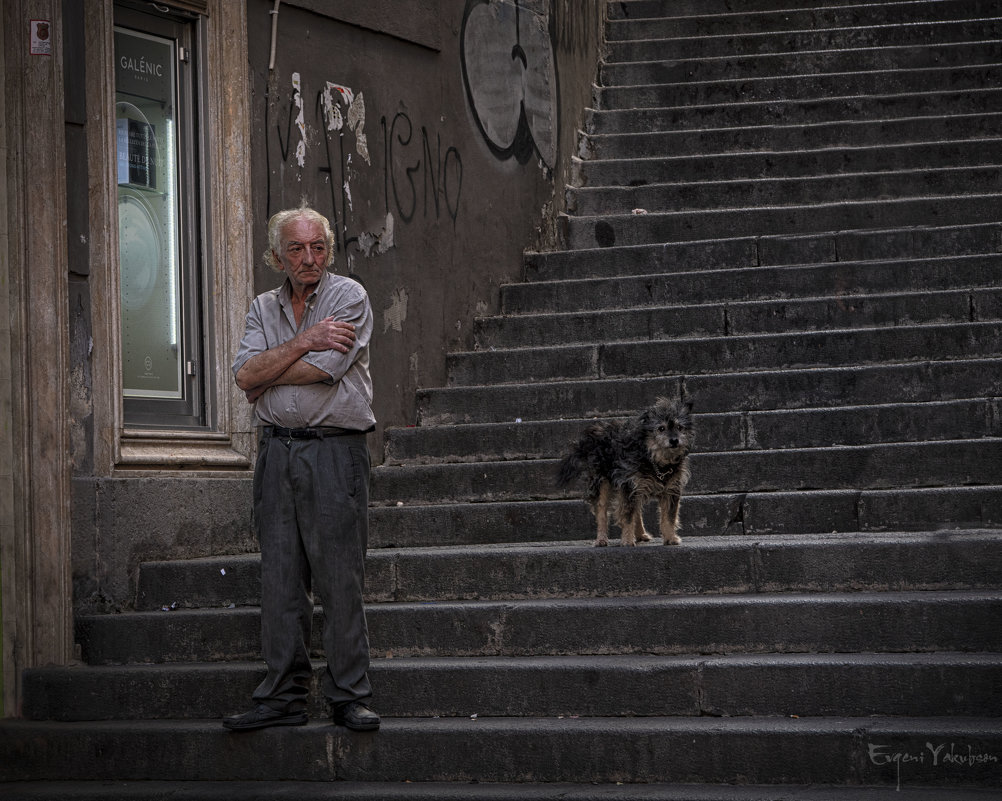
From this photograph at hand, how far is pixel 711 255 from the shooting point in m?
10.4

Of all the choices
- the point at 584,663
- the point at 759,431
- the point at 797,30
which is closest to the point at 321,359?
the point at 584,663

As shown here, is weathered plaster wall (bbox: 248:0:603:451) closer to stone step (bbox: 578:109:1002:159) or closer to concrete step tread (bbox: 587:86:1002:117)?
stone step (bbox: 578:109:1002:159)

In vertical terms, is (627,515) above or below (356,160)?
below

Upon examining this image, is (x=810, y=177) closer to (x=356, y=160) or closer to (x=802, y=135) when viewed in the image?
(x=802, y=135)

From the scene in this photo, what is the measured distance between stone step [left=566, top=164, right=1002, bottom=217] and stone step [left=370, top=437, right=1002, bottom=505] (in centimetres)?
362

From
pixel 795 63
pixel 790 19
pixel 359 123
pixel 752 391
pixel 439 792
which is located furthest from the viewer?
pixel 790 19

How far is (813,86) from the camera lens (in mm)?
12641

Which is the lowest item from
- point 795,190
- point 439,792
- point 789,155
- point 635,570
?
point 439,792

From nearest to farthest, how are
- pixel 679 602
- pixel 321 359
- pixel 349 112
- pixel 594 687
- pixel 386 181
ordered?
pixel 321 359 → pixel 594 687 → pixel 679 602 → pixel 349 112 → pixel 386 181

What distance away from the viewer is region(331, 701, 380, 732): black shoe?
5895 mm

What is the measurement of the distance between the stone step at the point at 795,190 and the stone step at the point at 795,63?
1.97 m

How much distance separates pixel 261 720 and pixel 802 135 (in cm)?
789

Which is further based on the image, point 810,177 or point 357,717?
point 810,177

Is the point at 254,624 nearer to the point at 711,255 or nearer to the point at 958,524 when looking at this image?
the point at 958,524
